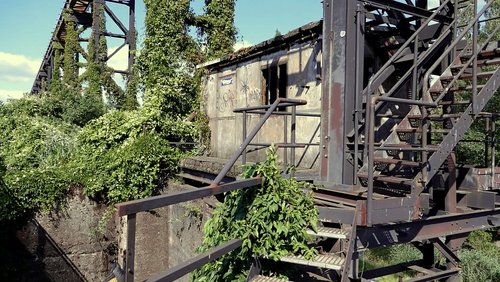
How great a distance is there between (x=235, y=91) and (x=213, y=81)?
57.7 inches

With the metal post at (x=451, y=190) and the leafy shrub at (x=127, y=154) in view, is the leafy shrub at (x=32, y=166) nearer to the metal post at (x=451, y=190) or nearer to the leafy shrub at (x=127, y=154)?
→ the leafy shrub at (x=127, y=154)

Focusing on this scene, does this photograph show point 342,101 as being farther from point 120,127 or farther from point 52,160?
point 52,160

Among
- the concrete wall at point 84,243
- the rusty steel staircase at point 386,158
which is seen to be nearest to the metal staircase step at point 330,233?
the rusty steel staircase at point 386,158

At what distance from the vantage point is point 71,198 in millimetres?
10422

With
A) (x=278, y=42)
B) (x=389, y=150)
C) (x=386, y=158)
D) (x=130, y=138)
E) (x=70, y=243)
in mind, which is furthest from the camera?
(x=130, y=138)

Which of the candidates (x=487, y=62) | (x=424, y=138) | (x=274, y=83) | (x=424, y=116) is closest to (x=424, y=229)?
(x=424, y=138)

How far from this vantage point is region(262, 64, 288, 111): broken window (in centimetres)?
901

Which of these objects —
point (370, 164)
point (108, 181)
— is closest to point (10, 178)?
point (108, 181)

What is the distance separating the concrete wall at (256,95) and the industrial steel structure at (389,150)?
1.45 metres

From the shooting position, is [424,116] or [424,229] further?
[424,229]

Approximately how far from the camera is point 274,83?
9.31m

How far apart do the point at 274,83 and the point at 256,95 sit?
781mm

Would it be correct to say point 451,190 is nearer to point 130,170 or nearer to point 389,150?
point 389,150

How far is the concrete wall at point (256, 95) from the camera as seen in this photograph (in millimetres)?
7996
